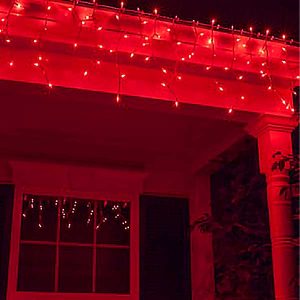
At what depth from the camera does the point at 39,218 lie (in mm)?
5660

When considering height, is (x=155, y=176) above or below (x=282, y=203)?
above

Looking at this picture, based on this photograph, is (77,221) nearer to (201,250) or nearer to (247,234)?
(201,250)

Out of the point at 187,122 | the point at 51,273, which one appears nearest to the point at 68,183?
the point at 51,273

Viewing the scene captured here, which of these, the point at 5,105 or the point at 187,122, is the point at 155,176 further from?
the point at 5,105

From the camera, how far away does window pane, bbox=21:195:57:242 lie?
560cm

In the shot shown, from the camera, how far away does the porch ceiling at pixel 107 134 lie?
5270 millimetres

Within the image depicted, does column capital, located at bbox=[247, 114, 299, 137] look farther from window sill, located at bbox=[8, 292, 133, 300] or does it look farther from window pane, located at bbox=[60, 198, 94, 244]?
window sill, located at bbox=[8, 292, 133, 300]

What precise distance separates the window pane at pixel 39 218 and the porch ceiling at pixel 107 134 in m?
0.44

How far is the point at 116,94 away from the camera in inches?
164

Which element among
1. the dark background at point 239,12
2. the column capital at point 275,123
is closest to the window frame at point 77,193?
the column capital at point 275,123

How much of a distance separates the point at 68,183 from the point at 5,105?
1.05 m

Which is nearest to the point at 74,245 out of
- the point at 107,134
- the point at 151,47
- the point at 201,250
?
the point at 107,134

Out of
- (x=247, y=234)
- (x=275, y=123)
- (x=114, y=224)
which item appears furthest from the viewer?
(x=114, y=224)

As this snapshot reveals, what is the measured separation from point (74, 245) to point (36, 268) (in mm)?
438
